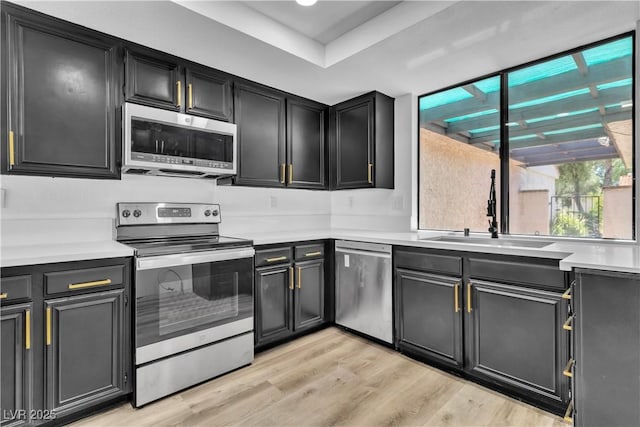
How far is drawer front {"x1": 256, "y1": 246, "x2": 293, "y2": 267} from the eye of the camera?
251 centimetres

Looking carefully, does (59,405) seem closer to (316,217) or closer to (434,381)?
(434,381)

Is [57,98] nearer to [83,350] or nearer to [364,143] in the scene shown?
[83,350]

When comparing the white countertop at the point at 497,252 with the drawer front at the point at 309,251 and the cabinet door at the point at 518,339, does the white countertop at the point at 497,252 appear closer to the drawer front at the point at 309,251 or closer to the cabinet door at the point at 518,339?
the cabinet door at the point at 518,339

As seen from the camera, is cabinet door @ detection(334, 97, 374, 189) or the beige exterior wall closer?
the beige exterior wall

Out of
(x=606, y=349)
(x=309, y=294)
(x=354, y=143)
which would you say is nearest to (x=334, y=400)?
(x=309, y=294)

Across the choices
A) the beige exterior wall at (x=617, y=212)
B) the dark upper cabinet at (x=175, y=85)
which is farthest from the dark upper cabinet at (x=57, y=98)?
the beige exterior wall at (x=617, y=212)

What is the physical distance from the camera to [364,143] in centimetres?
315

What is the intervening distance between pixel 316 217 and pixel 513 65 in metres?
2.31

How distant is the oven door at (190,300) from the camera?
1881mm

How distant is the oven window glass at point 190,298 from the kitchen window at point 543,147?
194 cm

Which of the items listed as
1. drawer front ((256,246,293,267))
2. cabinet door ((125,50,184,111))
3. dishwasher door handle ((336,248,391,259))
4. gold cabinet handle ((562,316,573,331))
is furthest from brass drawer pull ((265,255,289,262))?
gold cabinet handle ((562,316,573,331))

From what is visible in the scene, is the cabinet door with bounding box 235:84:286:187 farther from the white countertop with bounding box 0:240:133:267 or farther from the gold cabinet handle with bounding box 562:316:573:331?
the gold cabinet handle with bounding box 562:316:573:331

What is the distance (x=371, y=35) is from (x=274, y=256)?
1.78m

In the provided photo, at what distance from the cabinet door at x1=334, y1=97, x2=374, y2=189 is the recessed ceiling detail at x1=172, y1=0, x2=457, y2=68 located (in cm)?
78
